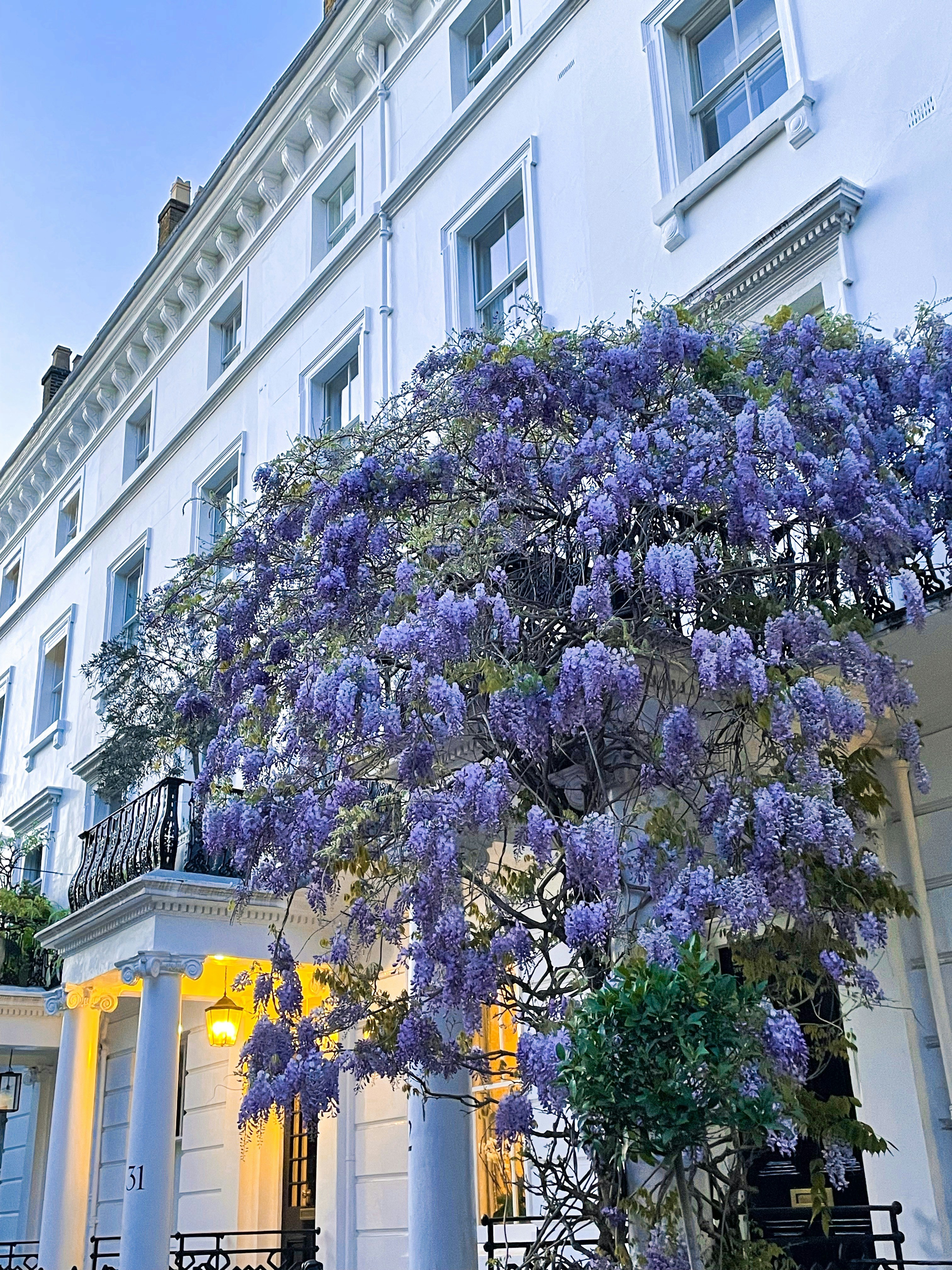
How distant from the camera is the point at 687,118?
32.5 feet

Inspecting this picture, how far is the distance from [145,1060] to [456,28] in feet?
35.6

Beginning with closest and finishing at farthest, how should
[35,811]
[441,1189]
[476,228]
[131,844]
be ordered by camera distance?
[441,1189], [131,844], [476,228], [35,811]

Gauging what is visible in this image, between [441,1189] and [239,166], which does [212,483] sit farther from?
[441,1189]

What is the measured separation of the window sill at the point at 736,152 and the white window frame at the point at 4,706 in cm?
1699

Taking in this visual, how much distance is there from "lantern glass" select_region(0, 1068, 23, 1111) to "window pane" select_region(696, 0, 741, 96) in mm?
13662

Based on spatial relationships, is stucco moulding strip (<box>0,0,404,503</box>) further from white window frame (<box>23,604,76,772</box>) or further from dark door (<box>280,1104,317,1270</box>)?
dark door (<box>280,1104,317,1270</box>)

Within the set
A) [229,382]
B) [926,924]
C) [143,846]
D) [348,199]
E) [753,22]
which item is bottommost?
[926,924]

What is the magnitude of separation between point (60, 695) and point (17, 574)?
4644 millimetres

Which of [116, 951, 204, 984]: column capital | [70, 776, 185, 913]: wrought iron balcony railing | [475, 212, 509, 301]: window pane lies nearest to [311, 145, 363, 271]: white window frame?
[475, 212, 509, 301]: window pane

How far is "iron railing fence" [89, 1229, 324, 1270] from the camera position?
10102 millimetres

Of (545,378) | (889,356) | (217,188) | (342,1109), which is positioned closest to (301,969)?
(342,1109)

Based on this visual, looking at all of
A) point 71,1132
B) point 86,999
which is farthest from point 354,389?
point 71,1132

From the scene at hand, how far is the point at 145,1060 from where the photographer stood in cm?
1026

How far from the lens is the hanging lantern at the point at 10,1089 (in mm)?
15273
